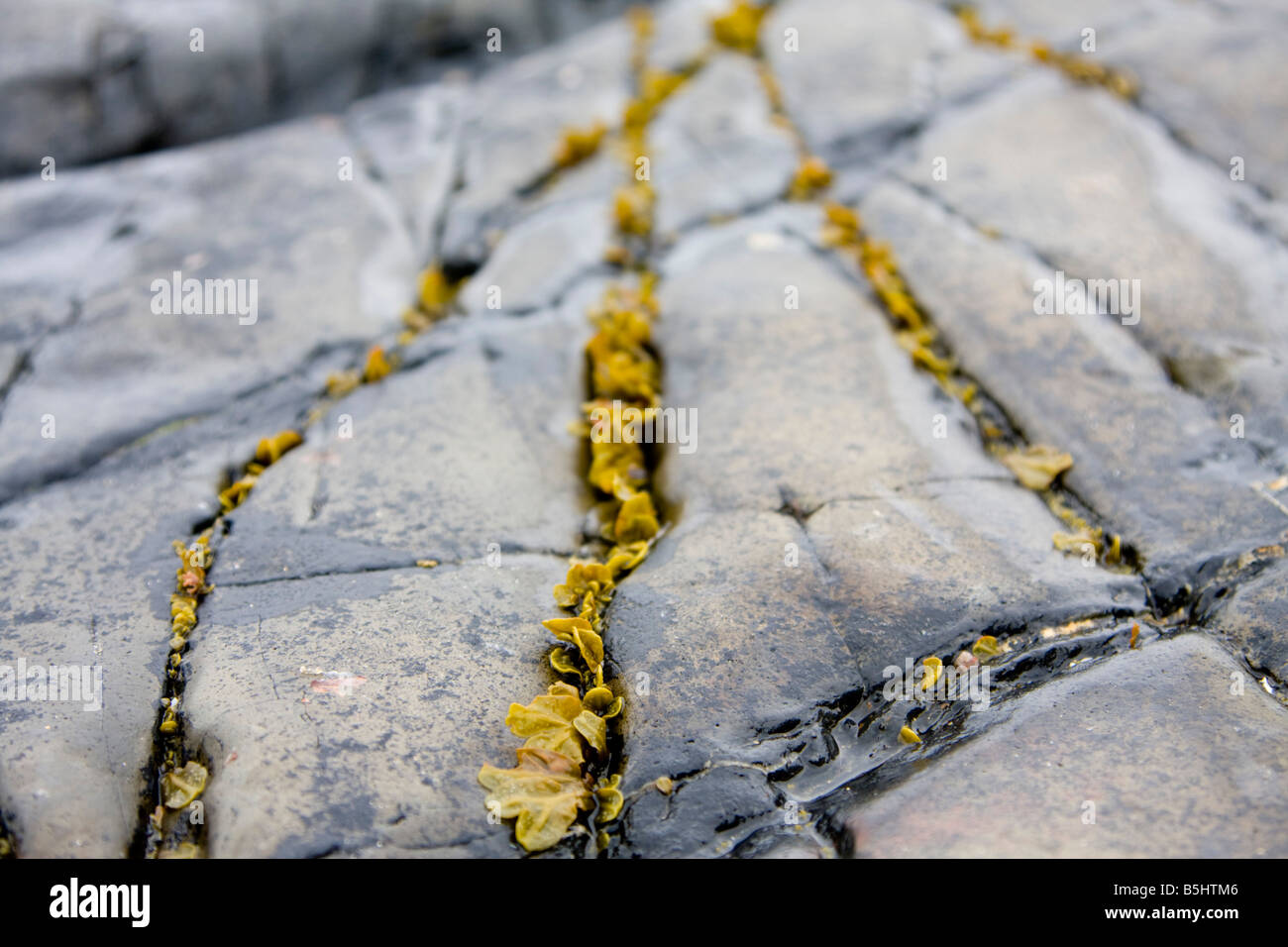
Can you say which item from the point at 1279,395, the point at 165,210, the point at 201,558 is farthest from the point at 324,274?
the point at 1279,395

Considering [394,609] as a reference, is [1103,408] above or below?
above

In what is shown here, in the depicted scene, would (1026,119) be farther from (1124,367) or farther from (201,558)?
(201,558)

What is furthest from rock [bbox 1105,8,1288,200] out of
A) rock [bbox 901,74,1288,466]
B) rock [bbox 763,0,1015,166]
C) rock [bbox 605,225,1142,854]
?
rock [bbox 605,225,1142,854]

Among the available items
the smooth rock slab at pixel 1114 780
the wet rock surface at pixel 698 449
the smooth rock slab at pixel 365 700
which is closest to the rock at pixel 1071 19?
the wet rock surface at pixel 698 449

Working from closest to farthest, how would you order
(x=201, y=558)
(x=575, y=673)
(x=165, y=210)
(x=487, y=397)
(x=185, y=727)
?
1. (x=185, y=727)
2. (x=575, y=673)
3. (x=201, y=558)
4. (x=487, y=397)
5. (x=165, y=210)

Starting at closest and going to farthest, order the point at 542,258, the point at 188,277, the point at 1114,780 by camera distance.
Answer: the point at 1114,780
the point at 188,277
the point at 542,258

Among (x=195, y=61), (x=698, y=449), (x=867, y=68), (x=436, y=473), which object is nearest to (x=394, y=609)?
(x=436, y=473)

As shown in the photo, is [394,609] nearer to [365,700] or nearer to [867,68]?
[365,700]

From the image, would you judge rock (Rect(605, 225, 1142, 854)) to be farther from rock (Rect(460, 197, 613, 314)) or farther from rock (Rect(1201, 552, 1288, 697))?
rock (Rect(460, 197, 613, 314))
